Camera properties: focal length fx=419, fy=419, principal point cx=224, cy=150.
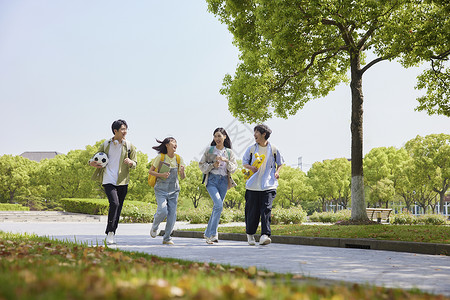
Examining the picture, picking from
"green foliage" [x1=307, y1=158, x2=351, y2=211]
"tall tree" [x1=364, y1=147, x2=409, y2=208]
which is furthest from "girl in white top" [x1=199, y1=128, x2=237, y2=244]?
"green foliage" [x1=307, y1=158, x2=351, y2=211]

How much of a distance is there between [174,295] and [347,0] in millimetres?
11841

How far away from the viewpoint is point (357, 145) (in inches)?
563

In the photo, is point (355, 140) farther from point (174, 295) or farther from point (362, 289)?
point (174, 295)

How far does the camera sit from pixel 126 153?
8086 millimetres

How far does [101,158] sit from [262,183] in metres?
3.08

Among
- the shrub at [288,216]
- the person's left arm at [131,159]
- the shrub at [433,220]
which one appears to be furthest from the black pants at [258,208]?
the shrub at [433,220]

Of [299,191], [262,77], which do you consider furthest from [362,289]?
[299,191]

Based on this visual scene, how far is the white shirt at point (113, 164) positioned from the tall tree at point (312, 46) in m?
7.34

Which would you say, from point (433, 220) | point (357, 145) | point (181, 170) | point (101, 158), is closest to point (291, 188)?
point (433, 220)

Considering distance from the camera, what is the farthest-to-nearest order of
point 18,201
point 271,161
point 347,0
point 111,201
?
1. point 18,201
2. point 347,0
3. point 271,161
4. point 111,201

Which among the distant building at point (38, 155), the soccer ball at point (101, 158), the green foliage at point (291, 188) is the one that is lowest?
the soccer ball at point (101, 158)

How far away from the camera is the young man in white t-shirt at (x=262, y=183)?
26.5ft

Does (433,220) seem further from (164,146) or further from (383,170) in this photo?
(383,170)

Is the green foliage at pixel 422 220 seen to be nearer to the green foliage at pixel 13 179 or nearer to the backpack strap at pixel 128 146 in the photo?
the backpack strap at pixel 128 146
